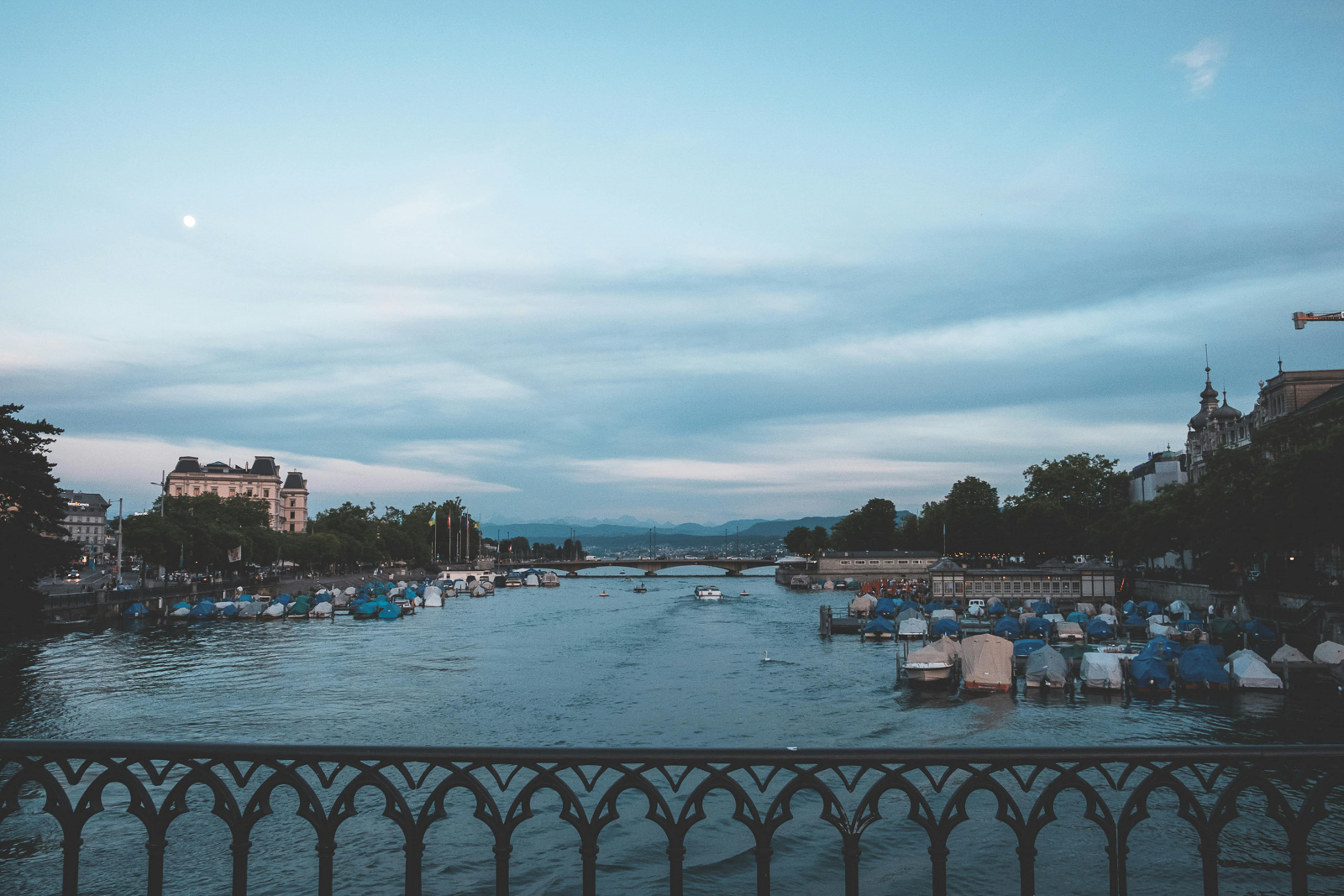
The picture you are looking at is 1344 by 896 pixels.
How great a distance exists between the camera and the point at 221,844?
20953 mm

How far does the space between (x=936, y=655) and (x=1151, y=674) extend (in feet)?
30.2

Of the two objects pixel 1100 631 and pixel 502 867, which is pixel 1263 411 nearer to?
pixel 1100 631

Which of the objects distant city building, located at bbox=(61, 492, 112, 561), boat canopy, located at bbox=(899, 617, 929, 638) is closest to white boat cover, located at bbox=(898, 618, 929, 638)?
boat canopy, located at bbox=(899, 617, 929, 638)

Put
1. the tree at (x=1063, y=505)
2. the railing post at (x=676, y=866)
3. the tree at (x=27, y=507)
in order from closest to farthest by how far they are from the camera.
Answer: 1. the railing post at (x=676, y=866)
2. the tree at (x=27, y=507)
3. the tree at (x=1063, y=505)

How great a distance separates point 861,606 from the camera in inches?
3204

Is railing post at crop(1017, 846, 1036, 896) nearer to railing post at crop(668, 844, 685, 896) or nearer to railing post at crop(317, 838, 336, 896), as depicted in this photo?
railing post at crop(668, 844, 685, 896)

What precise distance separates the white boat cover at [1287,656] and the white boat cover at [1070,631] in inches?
803

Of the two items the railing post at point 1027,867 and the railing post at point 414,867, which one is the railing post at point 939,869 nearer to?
the railing post at point 1027,867

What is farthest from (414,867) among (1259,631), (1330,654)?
(1259,631)

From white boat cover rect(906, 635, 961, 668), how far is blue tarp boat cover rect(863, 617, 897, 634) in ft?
71.7

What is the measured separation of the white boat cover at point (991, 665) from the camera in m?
43.1

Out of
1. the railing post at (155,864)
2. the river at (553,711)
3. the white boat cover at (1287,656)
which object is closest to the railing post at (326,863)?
the railing post at (155,864)

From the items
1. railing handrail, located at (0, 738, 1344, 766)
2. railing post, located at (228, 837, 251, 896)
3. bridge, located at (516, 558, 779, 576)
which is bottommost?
bridge, located at (516, 558, 779, 576)

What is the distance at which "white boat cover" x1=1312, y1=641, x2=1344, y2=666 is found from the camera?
40.9 meters
